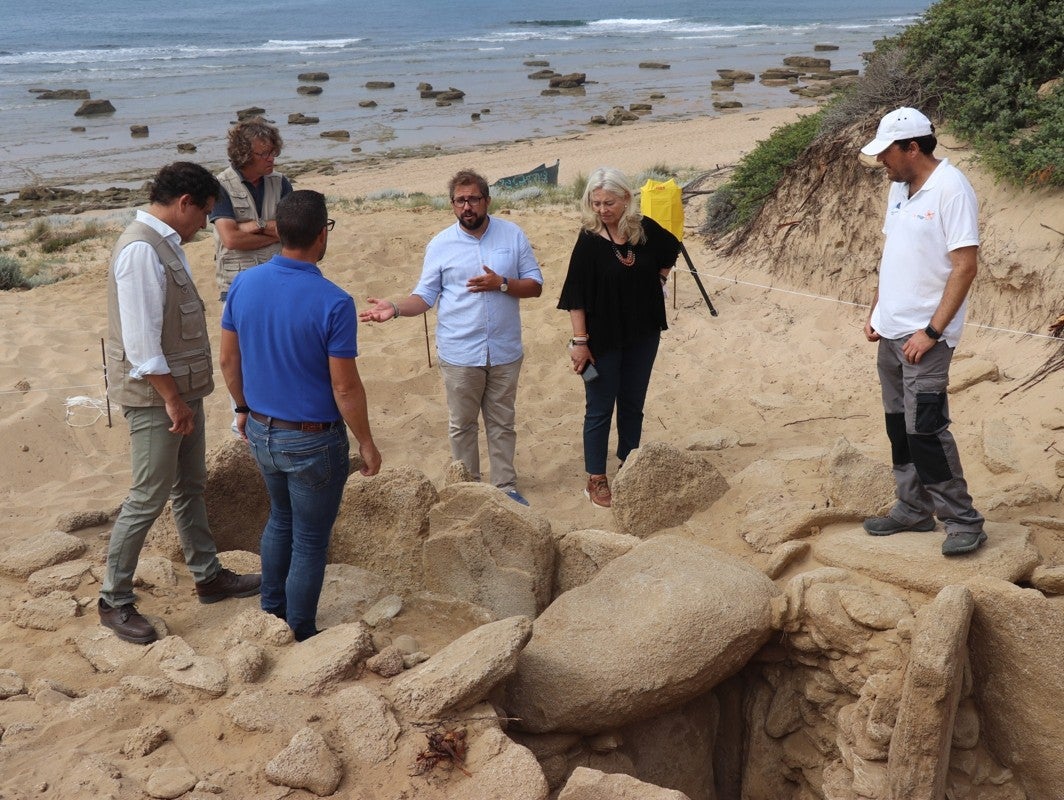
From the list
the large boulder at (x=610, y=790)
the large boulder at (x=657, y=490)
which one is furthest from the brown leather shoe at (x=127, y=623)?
the large boulder at (x=657, y=490)

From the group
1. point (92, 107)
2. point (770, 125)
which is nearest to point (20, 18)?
point (92, 107)

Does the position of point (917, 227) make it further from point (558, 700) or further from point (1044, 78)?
point (1044, 78)

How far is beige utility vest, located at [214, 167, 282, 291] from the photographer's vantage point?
566cm

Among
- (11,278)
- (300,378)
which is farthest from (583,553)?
(11,278)

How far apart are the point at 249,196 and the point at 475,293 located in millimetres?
1395

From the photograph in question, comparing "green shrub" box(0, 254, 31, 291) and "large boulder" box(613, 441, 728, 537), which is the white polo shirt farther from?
"green shrub" box(0, 254, 31, 291)

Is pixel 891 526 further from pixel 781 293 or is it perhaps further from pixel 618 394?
pixel 781 293

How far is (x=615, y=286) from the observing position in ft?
18.5

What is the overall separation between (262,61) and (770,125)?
29.3 m

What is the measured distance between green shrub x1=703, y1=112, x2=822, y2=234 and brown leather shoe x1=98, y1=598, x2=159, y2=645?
710 centimetres

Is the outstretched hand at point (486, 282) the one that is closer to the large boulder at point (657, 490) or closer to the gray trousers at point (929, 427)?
the large boulder at point (657, 490)

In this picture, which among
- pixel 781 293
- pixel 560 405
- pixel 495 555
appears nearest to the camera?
pixel 495 555

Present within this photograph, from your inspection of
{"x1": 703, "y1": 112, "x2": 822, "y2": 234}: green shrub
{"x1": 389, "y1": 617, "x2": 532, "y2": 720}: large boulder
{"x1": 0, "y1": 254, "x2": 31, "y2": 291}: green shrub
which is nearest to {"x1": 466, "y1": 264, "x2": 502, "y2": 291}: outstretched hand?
{"x1": 389, "y1": 617, "x2": 532, "y2": 720}: large boulder

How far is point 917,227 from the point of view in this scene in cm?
401
